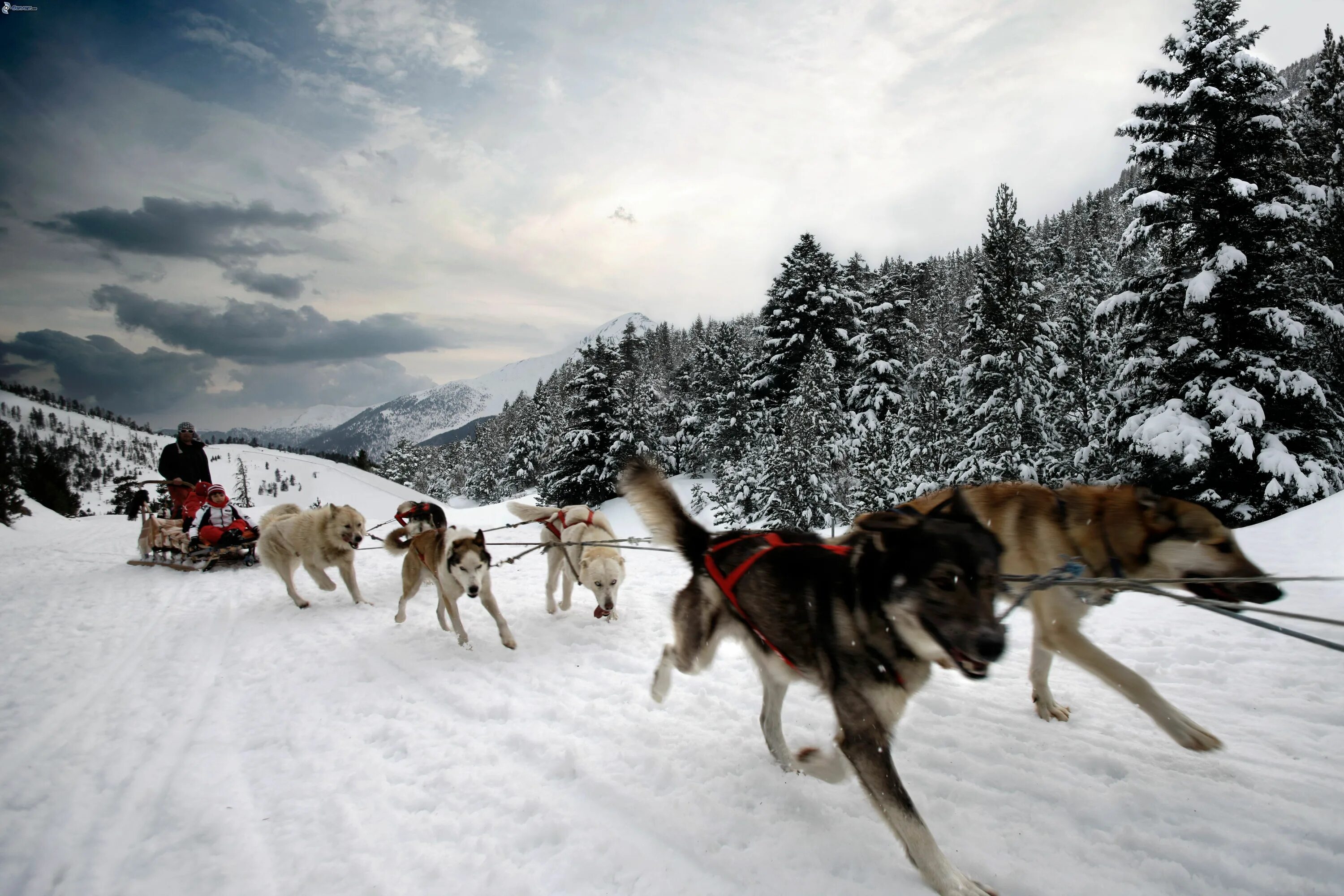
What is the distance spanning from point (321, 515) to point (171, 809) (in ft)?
17.2

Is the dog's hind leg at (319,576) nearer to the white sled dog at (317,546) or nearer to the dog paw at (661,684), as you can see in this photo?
the white sled dog at (317,546)

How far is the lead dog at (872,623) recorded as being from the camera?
228cm

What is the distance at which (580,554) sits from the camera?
22.6ft

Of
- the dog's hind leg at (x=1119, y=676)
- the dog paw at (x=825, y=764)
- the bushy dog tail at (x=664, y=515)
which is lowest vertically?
the dog paw at (x=825, y=764)

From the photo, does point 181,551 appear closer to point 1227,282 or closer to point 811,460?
point 811,460

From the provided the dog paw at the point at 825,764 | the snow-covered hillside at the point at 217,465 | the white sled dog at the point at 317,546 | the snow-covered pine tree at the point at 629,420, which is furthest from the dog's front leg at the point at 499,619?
the snow-covered hillside at the point at 217,465

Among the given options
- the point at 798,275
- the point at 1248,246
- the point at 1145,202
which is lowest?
the point at 1248,246

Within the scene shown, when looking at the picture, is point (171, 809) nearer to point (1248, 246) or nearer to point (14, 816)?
point (14, 816)

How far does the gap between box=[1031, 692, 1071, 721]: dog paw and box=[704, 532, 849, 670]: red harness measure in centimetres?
204

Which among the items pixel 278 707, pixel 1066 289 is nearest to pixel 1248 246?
pixel 278 707

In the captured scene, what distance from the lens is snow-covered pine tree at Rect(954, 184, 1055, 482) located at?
1803 centimetres

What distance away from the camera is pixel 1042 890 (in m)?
2.29

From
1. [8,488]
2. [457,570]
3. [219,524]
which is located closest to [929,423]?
[457,570]

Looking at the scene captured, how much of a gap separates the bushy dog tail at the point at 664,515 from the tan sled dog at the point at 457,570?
2.58 metres
